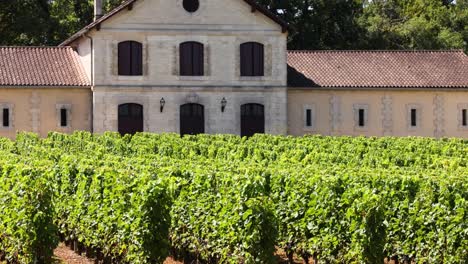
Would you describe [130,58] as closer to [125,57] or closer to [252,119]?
[125,57]

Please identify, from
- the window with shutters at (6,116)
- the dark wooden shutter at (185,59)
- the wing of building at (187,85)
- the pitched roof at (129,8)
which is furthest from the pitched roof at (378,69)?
the window with shutters at (6,116)

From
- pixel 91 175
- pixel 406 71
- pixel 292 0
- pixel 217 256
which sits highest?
pixel 292 0

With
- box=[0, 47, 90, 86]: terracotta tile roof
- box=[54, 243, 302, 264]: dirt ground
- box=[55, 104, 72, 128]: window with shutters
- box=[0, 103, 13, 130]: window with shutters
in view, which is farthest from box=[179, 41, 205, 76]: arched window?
box=[54, 243, 302, 264]: dirt ground

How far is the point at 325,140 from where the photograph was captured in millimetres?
37281

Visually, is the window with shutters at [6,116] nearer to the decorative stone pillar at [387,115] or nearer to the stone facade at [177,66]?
the stone facade at [177,66]

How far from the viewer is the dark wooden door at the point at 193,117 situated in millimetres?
45562

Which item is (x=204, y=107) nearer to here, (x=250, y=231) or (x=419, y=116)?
(x=419, y=116)

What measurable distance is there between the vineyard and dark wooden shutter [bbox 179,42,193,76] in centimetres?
2458

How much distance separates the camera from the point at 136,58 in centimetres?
4516

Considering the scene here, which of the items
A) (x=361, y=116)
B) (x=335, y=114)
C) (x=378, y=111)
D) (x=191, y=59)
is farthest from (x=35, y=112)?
(x=378, y=111)

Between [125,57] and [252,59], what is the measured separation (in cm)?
545

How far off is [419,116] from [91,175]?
31241 millimetres

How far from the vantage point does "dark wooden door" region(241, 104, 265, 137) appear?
4609cm

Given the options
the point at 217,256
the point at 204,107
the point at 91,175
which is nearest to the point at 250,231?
the point at 217,256
